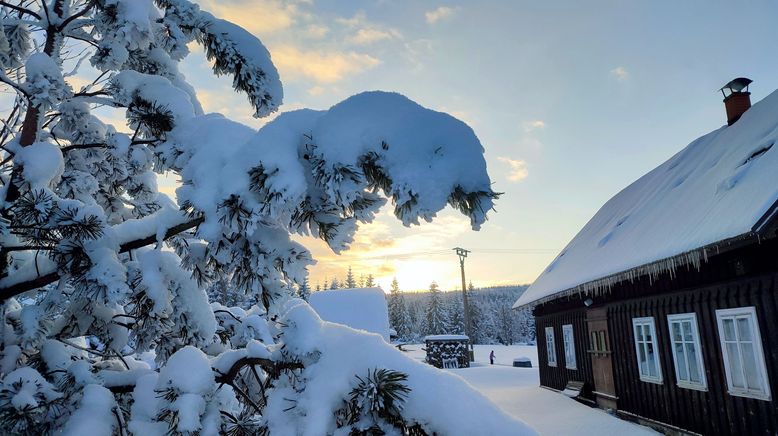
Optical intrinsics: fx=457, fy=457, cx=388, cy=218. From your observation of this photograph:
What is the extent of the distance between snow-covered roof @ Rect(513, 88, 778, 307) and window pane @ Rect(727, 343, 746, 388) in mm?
1570

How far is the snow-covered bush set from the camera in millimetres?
1744

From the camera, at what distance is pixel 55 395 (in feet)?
8.23

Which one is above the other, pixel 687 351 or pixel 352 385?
pixel 352 385

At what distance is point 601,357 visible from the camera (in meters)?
12.5

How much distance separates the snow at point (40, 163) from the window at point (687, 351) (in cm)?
982

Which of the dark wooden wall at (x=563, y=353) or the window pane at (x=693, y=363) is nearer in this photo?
the window pane at (x=693, y=363)

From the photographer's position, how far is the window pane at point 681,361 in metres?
8.92

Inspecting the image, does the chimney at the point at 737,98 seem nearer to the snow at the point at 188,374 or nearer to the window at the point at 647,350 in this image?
the window at the point at 647,350

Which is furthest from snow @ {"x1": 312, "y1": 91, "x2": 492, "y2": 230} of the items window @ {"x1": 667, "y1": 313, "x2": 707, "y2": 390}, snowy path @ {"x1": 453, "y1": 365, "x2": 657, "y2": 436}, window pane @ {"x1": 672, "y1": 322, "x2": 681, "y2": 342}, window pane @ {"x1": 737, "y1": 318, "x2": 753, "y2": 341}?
window pane @ {"x1": 672, "y1": 322, "x2": 681, "y2": 342}

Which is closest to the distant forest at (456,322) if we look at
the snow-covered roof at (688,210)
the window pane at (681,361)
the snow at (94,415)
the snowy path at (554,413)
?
the snowy path at (554,413)

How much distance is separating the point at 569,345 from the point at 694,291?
7.16m

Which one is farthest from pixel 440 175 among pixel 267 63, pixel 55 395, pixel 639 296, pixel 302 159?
pixel 639 296

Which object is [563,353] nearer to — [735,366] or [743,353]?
[735,366]

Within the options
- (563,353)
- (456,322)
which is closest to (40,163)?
Result: (563,353)
